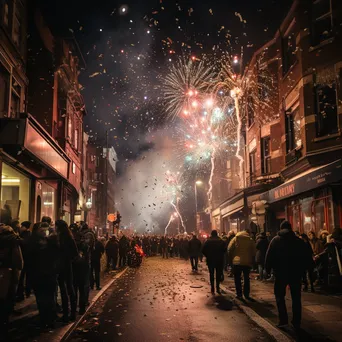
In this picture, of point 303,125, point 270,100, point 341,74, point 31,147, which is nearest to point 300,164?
point 303,125

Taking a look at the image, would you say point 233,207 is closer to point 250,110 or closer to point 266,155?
point 266,155

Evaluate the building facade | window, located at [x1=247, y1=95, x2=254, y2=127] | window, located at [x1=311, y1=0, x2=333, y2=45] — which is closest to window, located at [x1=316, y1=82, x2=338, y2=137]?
window, located at [x1=311, y1=0, x2=333, y2=45]

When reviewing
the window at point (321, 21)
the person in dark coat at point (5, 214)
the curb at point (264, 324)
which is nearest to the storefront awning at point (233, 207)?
the window at point (321, 21)

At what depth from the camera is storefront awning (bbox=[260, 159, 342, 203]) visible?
1252cm

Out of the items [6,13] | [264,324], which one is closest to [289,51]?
[6,13]

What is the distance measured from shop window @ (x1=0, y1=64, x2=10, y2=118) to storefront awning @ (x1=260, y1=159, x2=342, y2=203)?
10876 mm

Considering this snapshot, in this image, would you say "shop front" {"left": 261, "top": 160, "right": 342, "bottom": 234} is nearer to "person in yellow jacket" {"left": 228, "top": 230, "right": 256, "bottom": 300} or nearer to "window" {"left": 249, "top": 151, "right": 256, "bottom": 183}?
"person in yellow jacket" {"left": 228, "top": 230, "right": 256, "bottom": 300}

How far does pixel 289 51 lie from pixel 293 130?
3804 millimetres

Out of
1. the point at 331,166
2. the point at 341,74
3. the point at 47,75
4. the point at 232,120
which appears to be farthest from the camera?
the point at 232,120

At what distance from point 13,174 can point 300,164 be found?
11.5 metres

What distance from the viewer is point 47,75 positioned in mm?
20859

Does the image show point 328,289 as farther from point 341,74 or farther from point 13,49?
point 13,49

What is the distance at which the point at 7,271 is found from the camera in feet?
21.6

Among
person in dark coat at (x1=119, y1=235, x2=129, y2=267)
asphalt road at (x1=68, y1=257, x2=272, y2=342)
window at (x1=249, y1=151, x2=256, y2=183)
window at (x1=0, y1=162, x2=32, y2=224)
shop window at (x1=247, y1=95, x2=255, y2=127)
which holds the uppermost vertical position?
shop window at (x1=247, y1=95, x2=255, y2=127)
